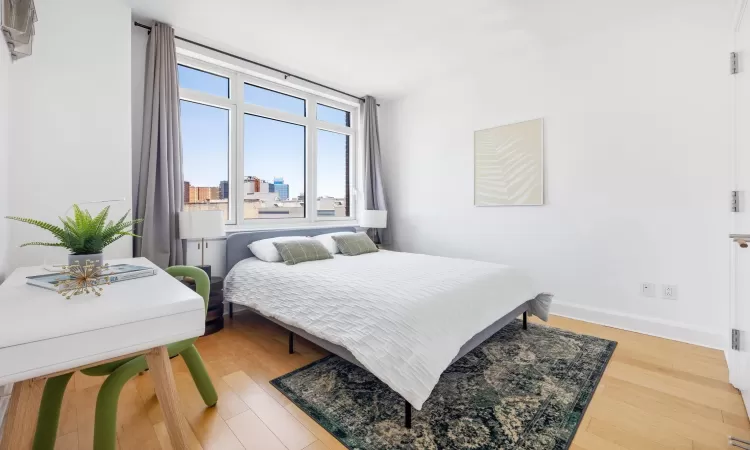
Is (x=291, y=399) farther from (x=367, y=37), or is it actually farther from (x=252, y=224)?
(x=367, y=37)

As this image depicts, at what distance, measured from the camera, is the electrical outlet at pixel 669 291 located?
104 inches

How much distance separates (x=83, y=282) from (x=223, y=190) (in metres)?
2.51

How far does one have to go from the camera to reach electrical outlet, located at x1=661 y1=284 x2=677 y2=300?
2.65 m

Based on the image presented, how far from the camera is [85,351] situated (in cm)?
86

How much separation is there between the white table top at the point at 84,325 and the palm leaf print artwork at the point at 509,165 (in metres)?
3.28

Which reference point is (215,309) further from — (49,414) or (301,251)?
(49,414)

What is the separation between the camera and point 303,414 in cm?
169

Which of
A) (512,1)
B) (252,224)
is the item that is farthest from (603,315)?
(252,224)

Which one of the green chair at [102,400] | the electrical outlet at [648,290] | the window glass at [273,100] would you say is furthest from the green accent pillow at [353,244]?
the electrical outlet at [648,290]

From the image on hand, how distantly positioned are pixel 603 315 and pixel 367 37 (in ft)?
11.4

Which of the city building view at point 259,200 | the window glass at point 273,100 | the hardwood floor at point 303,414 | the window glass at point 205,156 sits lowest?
the hardwood floor at point 303,414

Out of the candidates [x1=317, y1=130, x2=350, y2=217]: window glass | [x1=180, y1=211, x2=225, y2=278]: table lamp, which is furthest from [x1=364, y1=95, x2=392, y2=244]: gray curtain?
[x1=180, y1=211, x2=225, y2=278]: table lamp

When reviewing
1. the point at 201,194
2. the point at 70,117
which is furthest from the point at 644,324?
the point at 70,117

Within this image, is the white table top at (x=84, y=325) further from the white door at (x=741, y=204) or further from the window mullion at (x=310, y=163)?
the window mullion at (x=310, y=163)
